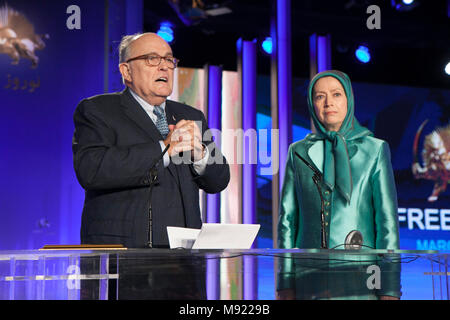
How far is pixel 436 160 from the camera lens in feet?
23.2

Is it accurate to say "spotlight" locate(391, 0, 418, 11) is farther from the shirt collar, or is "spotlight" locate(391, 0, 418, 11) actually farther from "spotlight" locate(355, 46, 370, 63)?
the shirt collar

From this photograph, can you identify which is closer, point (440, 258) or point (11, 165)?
point (440, 258)

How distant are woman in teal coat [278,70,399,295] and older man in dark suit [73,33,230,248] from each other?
A: 0.47 m

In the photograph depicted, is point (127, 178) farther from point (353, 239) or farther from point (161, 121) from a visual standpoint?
point (353, 239)

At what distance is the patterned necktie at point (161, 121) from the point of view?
2.62 meters

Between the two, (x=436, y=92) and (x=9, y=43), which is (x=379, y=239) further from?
(x=436, y=92)

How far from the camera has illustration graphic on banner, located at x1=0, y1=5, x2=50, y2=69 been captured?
5211mm

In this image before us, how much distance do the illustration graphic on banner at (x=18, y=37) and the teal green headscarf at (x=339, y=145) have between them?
2.96m

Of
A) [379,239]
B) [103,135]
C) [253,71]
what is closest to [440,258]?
[379,239]

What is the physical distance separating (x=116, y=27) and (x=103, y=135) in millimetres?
2828

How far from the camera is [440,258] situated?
1705mm
